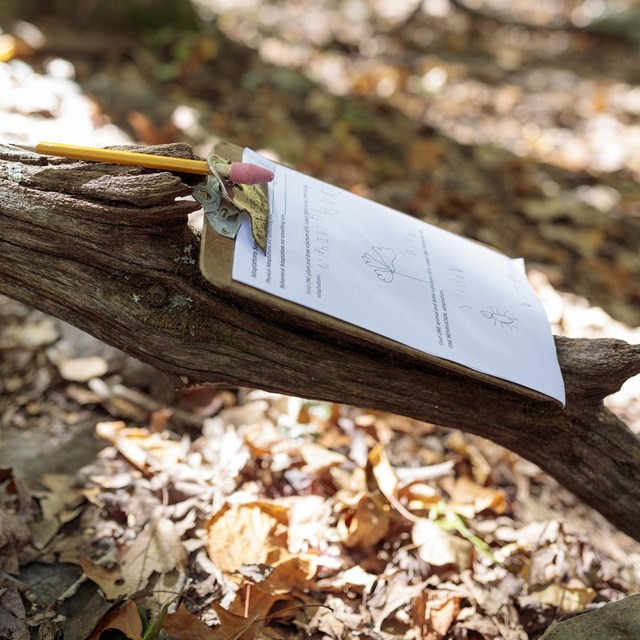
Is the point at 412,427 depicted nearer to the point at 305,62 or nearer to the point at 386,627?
the point at 386,627

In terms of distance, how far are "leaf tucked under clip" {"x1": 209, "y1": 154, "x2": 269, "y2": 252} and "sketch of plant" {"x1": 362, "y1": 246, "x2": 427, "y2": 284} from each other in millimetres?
231

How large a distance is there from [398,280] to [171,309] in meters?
0.47

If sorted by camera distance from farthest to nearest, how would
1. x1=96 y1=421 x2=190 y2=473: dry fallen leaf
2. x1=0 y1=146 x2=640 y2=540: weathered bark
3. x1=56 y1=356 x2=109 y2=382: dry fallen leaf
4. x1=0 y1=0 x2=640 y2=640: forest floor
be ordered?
x1=56 y1=356 x2=109 y2=382: dry fallen leaf < x1=96 y1=421 x2=190 y2=473: dry fallen leaf < x1=0 y1=0 x2=640 y2=640: forest floor < x1=0 y1=146 x2=640 y2=540: weathered bark

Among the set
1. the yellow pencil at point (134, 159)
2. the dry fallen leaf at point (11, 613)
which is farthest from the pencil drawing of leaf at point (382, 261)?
the dry fallen leaf at point (11, 613)

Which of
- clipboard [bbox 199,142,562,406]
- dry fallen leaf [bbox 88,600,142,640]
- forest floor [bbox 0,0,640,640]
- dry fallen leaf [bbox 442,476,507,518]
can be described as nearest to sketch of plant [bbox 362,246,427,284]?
clipboard [bbox 199,142,562,406]

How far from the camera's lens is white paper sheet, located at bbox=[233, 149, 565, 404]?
1.24m

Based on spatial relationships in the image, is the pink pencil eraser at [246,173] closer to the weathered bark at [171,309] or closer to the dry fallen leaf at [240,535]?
the weathered bark at [171,309]

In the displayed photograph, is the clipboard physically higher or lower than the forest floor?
higher

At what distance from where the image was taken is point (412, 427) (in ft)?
7.00

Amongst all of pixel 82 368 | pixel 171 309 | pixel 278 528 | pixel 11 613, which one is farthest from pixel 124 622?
pixel 82 368

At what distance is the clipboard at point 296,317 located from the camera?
1169mm

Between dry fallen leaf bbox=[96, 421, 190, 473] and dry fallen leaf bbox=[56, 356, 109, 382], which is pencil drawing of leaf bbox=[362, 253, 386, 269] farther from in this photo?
dry fallen leaf bbox=[56, 356, 109, 382]

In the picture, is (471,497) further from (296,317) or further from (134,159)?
(134,159)

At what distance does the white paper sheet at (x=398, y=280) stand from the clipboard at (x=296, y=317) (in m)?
0.01
